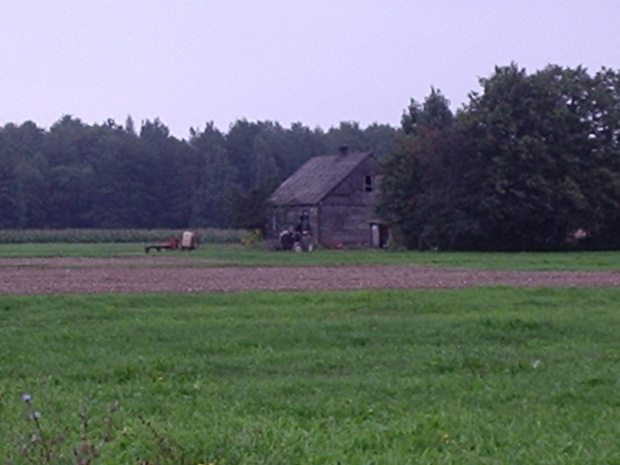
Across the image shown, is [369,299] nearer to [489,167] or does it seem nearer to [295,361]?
[295,361]

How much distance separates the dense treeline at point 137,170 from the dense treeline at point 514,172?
5222 centimetres

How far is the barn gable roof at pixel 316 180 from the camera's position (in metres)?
77.3

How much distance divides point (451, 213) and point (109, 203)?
246 feet

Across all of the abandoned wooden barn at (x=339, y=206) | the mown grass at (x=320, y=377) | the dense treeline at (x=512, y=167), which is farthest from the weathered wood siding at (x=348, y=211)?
the mown grass at (x=320, y=377)

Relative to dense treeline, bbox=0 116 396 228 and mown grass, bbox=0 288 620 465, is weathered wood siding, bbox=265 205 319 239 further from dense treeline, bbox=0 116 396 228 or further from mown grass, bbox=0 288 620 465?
mown grass, bbox=0 288 620 465

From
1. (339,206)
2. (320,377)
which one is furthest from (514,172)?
(320,377)

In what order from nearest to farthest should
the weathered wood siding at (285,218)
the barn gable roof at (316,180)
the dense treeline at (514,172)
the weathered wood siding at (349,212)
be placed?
the dense treeline at (514,172)
the weathered wood siding at (349,212)
the weathered wood siding at (285,218)
the barn gable roof at (316,180)

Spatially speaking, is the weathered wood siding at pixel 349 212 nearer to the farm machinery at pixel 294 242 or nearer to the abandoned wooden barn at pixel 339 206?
the abandoned wooden barn at pixel 339 206

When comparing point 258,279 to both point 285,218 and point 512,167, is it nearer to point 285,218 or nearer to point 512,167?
point 512,167

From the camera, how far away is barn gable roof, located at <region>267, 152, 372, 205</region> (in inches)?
3044

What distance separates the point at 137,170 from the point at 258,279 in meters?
106

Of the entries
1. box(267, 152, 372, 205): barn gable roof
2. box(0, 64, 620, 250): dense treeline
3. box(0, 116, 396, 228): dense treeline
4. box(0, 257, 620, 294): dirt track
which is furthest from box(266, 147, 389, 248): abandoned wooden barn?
box(0, 257, 620, 294): dirt track

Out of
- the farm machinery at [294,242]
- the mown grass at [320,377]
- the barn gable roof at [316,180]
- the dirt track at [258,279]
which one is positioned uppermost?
the barn gable roof at [316,180]

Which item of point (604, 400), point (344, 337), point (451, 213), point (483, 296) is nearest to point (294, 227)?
point (451, 213)
